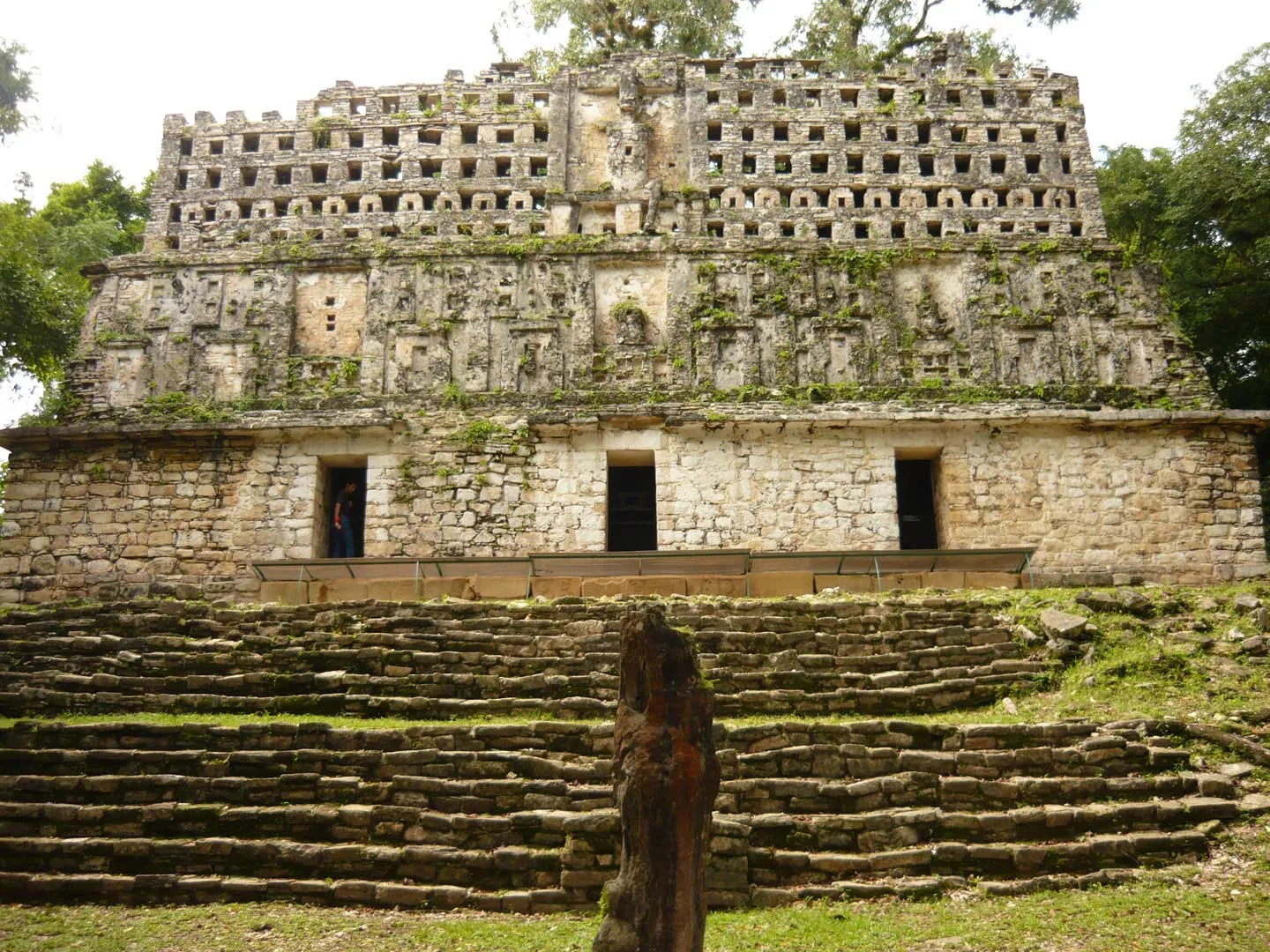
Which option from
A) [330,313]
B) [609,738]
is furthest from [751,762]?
[330,313]

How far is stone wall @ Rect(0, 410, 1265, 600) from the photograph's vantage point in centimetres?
1593

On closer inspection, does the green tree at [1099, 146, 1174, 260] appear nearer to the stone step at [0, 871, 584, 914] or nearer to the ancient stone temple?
the ancient stone temple

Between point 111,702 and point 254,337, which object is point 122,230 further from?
point 111,702

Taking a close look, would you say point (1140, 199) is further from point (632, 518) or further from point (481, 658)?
point (481, 658)

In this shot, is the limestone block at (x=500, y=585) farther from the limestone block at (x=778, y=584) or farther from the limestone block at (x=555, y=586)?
the limestone block at (x=778, y=584)

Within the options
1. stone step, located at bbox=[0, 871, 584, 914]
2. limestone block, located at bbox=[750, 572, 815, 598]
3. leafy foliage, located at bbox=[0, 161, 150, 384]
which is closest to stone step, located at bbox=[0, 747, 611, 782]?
stone step, located at bbox=[0, 871, 584, 914]

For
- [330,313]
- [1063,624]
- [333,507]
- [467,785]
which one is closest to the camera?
[467,785]

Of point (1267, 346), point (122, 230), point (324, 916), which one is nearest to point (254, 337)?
point (122, 230)

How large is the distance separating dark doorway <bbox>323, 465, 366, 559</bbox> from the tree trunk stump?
1160cm

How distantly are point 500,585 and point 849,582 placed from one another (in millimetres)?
4611

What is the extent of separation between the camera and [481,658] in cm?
1109

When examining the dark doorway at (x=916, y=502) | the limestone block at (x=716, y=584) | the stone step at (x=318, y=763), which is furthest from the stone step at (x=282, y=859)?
the dark doorway at (x=916, y=502)

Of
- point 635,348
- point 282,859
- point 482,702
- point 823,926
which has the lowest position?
point 823,926

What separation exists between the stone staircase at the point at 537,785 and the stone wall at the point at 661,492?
16.0ft
